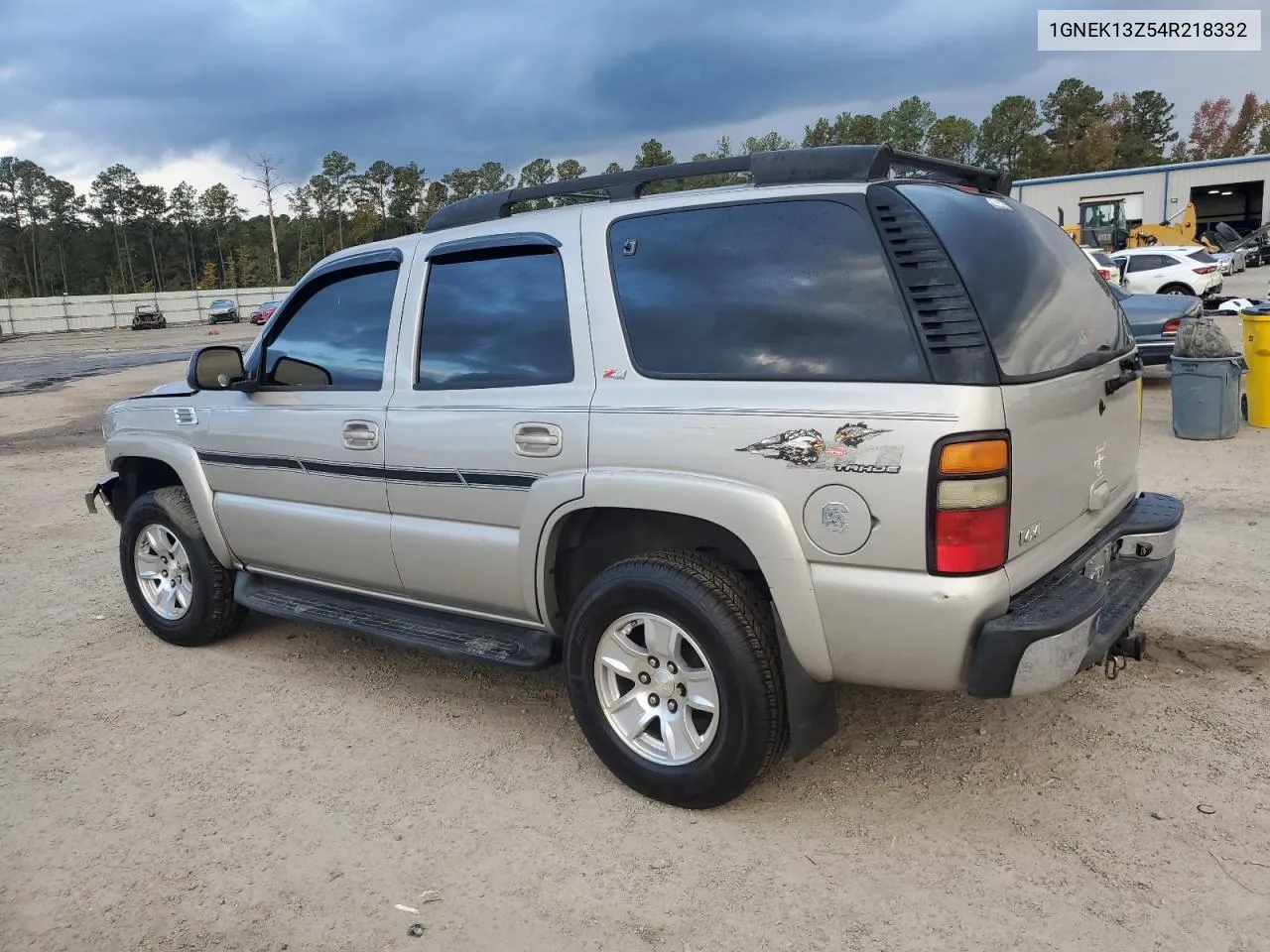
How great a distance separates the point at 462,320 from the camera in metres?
3.82

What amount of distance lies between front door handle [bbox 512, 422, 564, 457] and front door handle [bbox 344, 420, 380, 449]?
2.53ft

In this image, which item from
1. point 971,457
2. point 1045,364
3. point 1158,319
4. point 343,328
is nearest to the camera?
point 971,457

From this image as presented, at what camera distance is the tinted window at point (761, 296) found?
2.82 metres

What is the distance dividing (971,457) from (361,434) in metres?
2.46

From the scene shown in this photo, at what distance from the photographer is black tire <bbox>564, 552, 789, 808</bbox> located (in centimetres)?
302

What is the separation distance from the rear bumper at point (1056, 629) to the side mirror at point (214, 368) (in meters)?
3.54

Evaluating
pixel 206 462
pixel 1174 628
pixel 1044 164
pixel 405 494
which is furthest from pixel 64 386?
pixel 1044 164

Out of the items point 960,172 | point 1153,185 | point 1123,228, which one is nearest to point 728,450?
point 960,172

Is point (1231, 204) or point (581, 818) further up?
point (1231, 204)

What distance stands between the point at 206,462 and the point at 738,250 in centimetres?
303

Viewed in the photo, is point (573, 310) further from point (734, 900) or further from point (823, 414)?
point (734, 900)

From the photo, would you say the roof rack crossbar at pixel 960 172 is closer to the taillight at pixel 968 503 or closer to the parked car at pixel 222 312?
the taillight at pixel 968 503

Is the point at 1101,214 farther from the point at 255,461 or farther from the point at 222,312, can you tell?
the point at 222,312

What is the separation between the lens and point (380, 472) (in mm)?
3949
